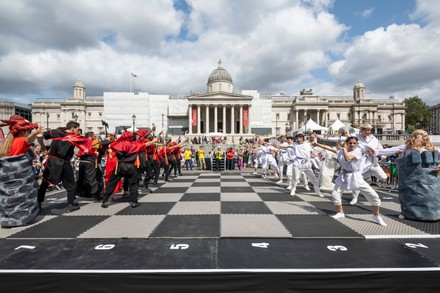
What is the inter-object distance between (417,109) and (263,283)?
101719mm

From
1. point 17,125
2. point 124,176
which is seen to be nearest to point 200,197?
point 124,176

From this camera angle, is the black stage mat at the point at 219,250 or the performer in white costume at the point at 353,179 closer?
the black stage mat at the point at 219,250

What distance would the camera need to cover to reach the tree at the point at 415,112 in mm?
80625

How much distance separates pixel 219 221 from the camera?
213 inches

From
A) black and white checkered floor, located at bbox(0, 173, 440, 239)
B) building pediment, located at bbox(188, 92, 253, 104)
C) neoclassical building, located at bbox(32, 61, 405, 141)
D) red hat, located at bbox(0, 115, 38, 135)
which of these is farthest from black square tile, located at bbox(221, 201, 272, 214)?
building pediment, located at bbox(188, 92, 253, 104)

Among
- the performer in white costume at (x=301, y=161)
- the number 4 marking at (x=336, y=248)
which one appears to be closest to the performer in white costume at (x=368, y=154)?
the performer in white costume at (x=301, y=161)

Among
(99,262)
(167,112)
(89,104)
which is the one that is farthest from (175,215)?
(89,104)

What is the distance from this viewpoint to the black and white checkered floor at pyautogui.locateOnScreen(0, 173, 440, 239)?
4.61 meters

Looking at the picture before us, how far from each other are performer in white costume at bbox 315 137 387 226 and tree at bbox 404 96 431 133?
93.8 meters

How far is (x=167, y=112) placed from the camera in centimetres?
6825

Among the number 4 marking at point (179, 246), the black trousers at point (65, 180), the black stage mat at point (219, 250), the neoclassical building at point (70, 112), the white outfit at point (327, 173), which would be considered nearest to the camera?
the black stage mat at point (219, 250)

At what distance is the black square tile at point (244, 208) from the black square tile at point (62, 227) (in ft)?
9.59

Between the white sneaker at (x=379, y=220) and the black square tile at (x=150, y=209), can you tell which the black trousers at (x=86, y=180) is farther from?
the white sneaker at (x=379, y=220)

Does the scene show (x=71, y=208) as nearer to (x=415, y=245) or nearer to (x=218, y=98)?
(x=415, y=245)
